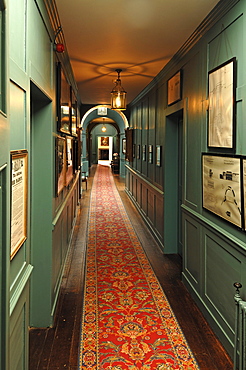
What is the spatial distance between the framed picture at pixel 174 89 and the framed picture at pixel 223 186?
5.10ft

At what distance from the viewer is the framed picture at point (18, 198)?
181 centimetres

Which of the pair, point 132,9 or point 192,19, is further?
point 192,19

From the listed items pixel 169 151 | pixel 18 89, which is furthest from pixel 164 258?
pixel 18 89

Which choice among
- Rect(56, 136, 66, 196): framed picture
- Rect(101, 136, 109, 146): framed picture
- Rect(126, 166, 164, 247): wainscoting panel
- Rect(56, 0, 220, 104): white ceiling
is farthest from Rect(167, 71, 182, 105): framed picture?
Rect(101, 136, 109, 146): framed picture

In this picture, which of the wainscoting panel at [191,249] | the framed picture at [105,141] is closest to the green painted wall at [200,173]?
the wainscoting panel at [191,249]

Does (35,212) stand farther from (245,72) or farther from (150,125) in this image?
(150,125)

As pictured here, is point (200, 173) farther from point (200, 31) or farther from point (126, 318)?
point (126, 318)

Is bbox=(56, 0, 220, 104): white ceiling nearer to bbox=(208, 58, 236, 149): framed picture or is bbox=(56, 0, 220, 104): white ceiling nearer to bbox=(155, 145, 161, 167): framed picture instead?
bbox=(208, 58, 236, 149): framed picture

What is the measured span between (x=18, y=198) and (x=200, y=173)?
2.36 meters

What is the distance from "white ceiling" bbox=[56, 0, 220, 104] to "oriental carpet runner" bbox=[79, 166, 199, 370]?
10.1 ft

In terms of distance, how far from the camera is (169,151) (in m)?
5.70

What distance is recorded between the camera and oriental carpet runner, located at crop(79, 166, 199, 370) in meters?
2.84

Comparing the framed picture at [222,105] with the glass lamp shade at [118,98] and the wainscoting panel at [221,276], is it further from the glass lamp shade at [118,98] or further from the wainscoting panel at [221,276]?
the glass lamp shade at [118,98]

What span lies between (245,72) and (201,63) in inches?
50.2
